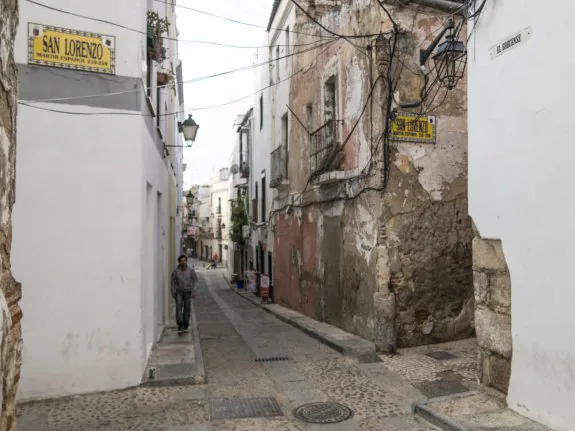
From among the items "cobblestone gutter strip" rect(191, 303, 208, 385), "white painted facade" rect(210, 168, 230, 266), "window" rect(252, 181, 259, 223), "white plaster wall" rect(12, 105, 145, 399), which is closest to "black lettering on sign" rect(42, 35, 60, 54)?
"white plaster wall" rect(12, 105, 145, 399)

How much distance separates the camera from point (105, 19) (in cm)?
610

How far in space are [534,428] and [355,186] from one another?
541 cm

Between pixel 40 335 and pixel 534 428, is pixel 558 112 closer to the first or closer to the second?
pixel 534 428

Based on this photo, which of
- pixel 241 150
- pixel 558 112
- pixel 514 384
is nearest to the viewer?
pixel 558 112

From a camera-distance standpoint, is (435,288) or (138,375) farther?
(435,288)

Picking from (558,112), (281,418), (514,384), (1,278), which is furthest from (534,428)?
(1,278)

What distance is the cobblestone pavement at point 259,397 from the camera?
4.99m

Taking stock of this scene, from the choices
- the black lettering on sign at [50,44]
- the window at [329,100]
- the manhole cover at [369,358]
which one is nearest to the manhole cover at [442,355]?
the manhole cover at [369,358]

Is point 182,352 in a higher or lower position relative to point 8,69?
lower

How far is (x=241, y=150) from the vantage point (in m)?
26.8

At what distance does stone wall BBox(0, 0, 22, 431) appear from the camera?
99.5 inches

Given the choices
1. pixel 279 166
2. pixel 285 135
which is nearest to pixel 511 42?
pixel 279 166

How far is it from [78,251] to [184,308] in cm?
416

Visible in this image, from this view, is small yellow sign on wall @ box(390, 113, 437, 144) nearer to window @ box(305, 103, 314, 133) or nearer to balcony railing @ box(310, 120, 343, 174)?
balcony railing @ box(310, 120, 343, 174)
